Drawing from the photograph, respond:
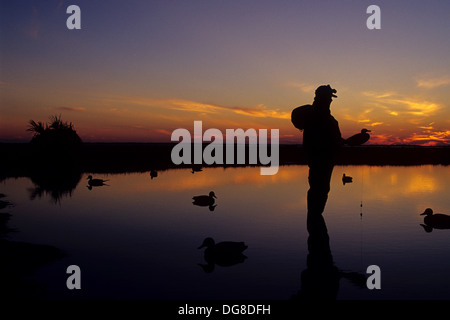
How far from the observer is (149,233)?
45.3ft

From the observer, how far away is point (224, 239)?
12.9m

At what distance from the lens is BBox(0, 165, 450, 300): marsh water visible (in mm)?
8500

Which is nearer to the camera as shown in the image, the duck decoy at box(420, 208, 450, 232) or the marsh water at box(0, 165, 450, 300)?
→ the marsh water at box(0, 165, 450, 300)

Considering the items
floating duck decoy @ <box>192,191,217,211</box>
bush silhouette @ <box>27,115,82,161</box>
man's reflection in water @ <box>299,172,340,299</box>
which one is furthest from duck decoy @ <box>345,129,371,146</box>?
bush silhouette @ <box>27,115,82,161</box>

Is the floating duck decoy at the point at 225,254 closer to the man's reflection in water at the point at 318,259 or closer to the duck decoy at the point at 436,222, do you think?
the man's reflection in water at the point at 318,259

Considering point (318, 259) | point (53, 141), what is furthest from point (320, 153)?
point (53, 141)

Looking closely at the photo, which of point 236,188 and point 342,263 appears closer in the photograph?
point 342,263

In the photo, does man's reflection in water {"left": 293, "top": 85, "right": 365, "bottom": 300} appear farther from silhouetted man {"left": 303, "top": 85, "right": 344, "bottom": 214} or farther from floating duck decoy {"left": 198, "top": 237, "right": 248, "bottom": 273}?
floating duck decoy {"left": 198, "top": 237, "right": 248, "bottom": 273}

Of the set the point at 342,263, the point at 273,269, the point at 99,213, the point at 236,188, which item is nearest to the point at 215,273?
the point at 273,269

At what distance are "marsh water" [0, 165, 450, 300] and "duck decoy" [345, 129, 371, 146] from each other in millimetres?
3170

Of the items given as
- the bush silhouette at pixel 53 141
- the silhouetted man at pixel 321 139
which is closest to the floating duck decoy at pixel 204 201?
the silhouetted man at pixel 321 139

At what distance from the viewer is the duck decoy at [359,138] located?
11907mm
